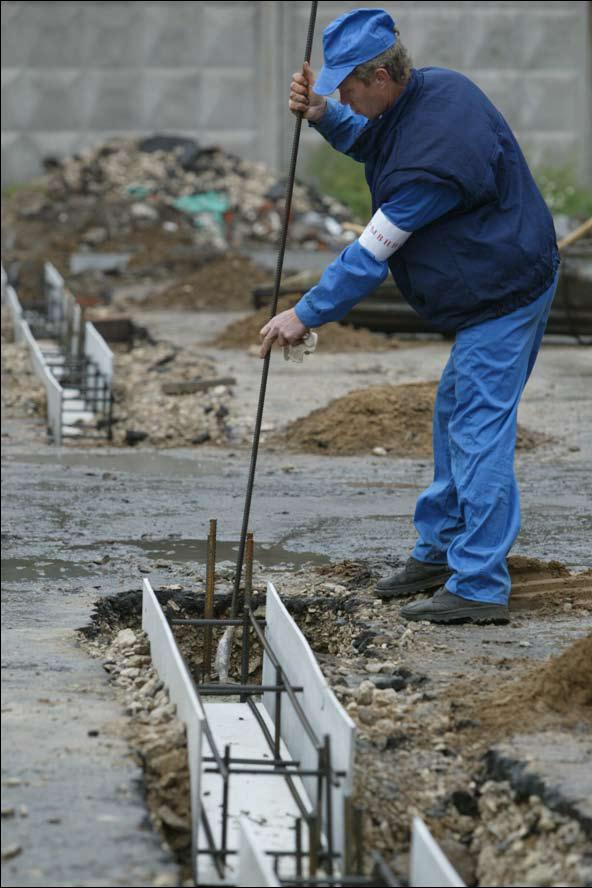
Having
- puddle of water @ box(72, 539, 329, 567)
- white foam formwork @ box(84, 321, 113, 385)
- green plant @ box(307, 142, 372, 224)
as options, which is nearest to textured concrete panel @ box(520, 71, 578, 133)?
green plant @ box(307, 142, 372, 224)

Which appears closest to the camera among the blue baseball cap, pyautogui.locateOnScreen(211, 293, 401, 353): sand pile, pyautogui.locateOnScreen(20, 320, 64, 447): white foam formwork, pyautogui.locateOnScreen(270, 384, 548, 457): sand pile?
the blue baseball cap

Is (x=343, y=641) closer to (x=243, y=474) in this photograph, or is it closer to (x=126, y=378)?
(x=243, y=474)

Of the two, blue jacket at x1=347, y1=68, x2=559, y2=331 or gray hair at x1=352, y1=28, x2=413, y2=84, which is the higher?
gray hair at x1=352, y1=28, x2=413, y2=84

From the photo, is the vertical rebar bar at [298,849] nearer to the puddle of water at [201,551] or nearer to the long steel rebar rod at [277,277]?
the long steel rebar rod at [277,277]

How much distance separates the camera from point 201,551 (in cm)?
646

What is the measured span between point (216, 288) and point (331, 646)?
1354 cm

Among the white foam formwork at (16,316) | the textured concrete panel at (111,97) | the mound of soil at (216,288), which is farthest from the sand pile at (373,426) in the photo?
the textured concrete panel at (111,97)

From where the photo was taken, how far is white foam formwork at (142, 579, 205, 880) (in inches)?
136

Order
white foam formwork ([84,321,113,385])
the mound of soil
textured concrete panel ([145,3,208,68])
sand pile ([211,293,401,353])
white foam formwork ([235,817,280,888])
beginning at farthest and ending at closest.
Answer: textured concrete panel ([145,3,208,68]) < the mound of soil < sand pile ([211,293,401,353]) < white foam formwork ([84,321,113,385]) < white foam formwork ([235,817,280,888])

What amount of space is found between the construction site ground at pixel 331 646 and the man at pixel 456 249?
45 centimetres

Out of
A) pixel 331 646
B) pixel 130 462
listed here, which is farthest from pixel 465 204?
pixel 130 462

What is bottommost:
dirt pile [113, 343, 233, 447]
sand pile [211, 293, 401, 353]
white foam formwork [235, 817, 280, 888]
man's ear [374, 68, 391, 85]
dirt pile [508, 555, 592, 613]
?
sand pile [211, 293, 401, 353]

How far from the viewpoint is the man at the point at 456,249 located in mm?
4793

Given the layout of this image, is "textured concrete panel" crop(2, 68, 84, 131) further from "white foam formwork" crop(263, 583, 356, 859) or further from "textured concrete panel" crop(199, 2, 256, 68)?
"white foam formwork" crop(263, 583, 356, 859)
